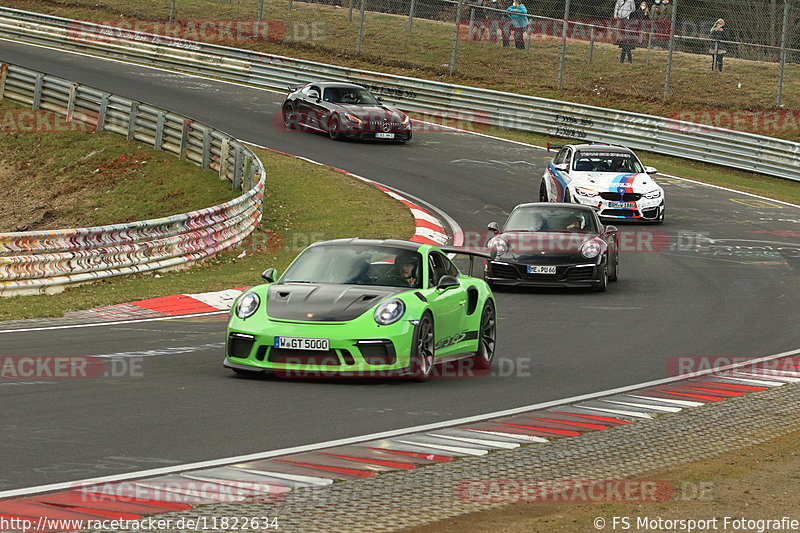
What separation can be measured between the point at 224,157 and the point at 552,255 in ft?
35.7

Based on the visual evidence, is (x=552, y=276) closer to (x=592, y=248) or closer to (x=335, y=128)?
(x=592, y=248)

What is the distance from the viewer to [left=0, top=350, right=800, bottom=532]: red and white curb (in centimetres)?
687

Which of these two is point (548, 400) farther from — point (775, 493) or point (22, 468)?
point (22, 468)

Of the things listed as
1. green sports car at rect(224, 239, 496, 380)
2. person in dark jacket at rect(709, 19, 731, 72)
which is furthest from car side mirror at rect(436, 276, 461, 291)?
person in dark jacket at rect(709, 19, 731, 72)

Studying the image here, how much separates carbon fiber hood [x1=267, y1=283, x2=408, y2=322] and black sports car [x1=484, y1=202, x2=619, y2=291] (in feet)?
22.2

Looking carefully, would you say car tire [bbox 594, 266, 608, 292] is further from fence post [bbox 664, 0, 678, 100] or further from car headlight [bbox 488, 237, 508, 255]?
fence post [bbox 664, 0, 678, 100]

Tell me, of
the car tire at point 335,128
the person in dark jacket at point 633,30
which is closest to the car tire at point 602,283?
the car tire at point 335,128

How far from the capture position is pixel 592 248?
62.4 feet

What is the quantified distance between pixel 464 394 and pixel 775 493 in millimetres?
3887

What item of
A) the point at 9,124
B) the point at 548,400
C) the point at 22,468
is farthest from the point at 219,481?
the point at 9,124

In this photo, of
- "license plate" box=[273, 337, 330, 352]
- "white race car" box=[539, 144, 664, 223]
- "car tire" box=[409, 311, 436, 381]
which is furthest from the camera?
"white race car" box=[539, 144, 664, 223]

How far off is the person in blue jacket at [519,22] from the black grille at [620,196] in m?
16.1

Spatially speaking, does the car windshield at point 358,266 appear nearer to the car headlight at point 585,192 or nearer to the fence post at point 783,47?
the car headlight at point 585,192

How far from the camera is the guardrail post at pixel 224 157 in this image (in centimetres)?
2762
